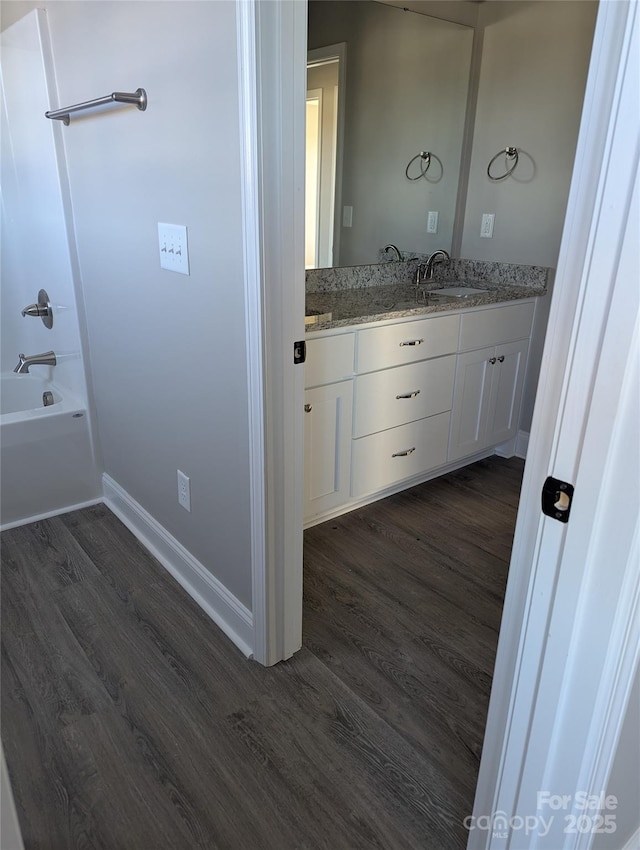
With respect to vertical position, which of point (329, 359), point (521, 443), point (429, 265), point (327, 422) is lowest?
point (521, 443)

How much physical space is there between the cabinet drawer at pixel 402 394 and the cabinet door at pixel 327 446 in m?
0.07

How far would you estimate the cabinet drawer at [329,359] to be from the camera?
83.6 inches

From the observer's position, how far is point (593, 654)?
883mm

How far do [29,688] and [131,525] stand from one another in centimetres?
86

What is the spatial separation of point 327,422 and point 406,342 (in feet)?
1.57

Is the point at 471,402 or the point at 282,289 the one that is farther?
the point at 471,402

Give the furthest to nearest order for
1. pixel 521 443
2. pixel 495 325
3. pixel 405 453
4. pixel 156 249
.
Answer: pixel 521 443, pixel 495 325, pixel 405 453, pixel 156 249

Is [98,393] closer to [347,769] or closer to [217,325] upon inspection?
Answer: [217,325]

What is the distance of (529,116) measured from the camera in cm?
288

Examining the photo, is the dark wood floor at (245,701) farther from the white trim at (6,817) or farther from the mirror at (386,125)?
the mirror at (386,125)

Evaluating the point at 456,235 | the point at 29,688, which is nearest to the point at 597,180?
→ the point at 29,688

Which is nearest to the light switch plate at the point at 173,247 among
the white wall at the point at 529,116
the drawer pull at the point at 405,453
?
the drawer pull at the point at 405,453

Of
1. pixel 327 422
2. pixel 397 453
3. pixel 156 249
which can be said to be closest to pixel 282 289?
pixel 156 249

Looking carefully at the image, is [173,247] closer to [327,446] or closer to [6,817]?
[327,446]
